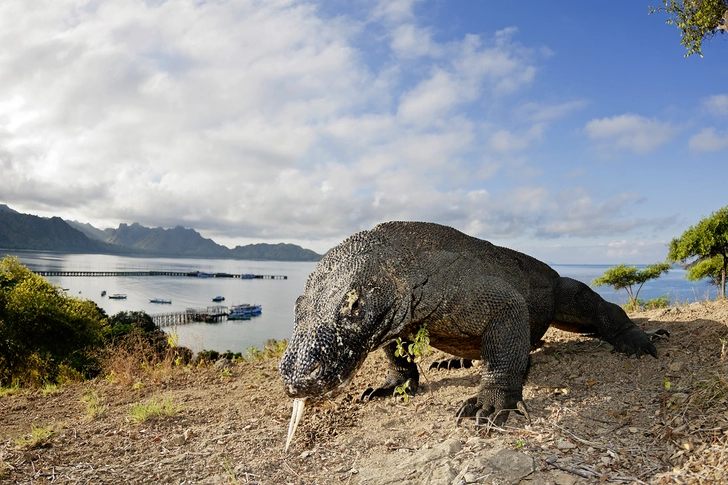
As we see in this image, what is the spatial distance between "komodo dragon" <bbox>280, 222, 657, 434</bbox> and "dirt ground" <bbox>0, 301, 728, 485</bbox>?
1.51 feet

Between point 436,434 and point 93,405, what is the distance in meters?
5.24

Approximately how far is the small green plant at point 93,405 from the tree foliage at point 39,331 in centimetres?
1453

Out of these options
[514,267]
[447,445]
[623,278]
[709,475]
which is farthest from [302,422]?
[623,278]

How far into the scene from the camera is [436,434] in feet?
15.2

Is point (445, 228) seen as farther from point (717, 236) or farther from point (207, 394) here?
point (717, 236)

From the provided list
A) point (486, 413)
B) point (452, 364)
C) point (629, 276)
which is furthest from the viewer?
point (629, 276)

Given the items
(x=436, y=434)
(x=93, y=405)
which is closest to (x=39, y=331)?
(x=93, y=405)

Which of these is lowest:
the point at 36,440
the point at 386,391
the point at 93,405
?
the point at 93,405

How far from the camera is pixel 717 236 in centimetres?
2631

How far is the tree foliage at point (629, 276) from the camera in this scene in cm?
3453

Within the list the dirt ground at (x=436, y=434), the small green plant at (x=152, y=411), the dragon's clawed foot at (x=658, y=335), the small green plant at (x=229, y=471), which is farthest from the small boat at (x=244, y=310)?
the small green plant at (x=229, y=471)

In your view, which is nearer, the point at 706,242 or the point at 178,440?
the point at 178,440

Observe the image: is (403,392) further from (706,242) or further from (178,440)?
(706,242)

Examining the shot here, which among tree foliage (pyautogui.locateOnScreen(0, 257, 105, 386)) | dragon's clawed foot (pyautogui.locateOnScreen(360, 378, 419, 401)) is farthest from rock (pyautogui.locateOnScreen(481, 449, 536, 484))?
tree foliage (pyautogui.locateOnScreen(0, 257, 105, 386))
